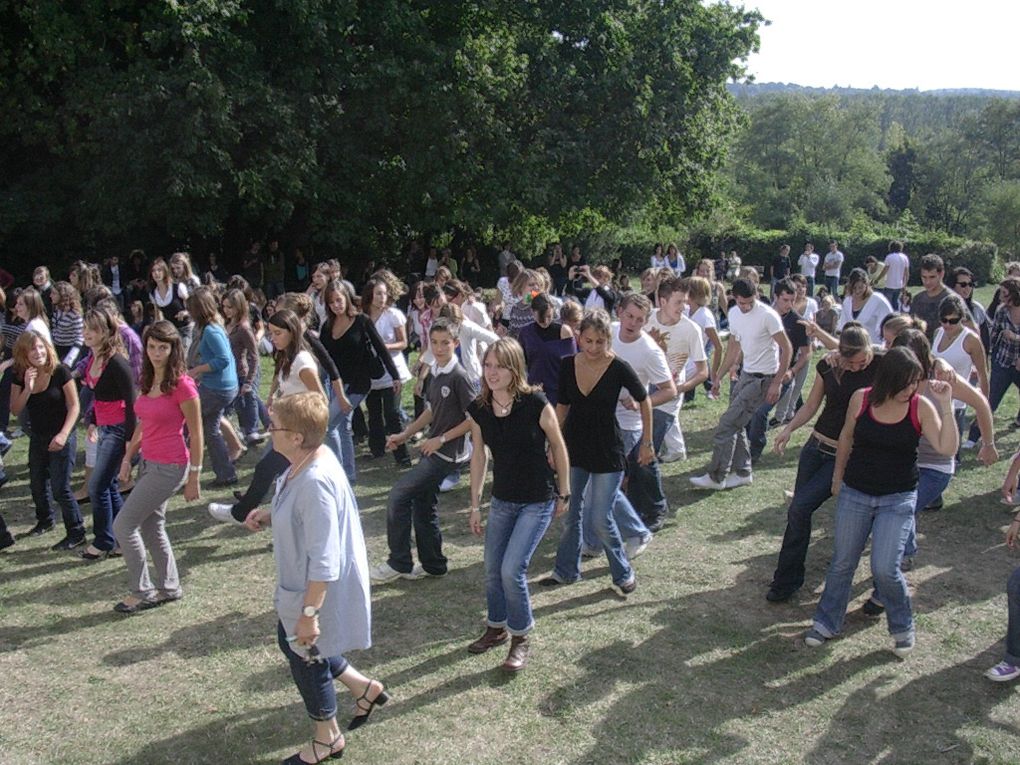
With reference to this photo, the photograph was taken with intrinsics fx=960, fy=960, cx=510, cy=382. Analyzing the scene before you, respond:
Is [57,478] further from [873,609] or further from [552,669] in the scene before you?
[873,609]

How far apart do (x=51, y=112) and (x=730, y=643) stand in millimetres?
17200

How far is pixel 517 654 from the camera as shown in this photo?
5.17m

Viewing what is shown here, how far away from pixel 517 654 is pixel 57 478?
13.1 feet

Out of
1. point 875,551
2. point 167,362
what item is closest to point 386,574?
point 167,362

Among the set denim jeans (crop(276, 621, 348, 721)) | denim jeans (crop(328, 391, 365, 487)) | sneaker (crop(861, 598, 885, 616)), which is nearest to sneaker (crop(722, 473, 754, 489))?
sneaker (crop(861, 598, 885, 616))

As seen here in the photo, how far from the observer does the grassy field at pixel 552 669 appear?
452cm

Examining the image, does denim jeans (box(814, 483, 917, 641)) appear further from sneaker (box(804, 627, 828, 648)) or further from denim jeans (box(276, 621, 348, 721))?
denim jeans (box(276, 621, 348, 721))

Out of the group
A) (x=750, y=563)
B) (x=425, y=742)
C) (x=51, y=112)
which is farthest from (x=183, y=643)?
(x=51, y=112)

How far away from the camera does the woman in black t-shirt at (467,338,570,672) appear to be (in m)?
5.00

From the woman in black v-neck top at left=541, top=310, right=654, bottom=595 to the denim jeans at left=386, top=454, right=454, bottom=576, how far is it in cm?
87

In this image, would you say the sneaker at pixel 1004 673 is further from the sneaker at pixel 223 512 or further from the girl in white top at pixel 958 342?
the sneaker at pixel 223 512

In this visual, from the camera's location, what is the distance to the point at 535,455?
16.5ft

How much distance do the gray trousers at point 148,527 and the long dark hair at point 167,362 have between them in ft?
1.56

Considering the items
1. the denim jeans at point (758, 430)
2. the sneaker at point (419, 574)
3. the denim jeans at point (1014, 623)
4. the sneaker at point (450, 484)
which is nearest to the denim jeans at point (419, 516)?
the sneaker at point (419, 574)
